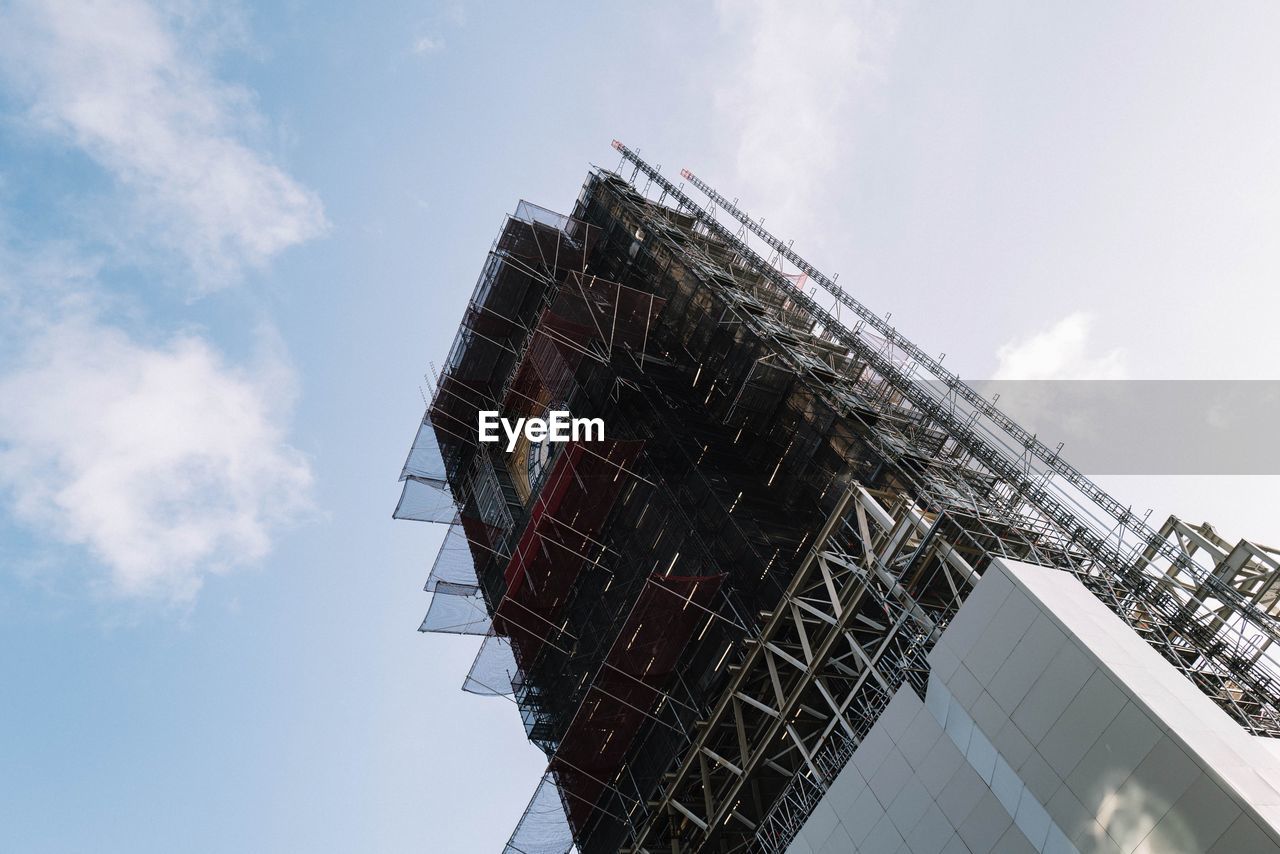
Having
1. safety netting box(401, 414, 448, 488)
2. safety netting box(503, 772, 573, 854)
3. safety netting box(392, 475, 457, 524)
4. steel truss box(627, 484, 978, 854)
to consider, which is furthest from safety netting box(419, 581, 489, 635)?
steel truss box(627, 484, 978, 854)

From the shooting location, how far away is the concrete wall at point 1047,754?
11.1m

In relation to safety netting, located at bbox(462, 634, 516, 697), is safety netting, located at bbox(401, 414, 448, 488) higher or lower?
higher

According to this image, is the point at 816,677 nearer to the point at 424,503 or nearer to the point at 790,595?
the point at 790,595

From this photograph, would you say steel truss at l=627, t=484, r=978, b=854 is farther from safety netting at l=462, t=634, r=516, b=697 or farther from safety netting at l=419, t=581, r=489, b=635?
safety netting at l=419, t=581, r=489, b=635

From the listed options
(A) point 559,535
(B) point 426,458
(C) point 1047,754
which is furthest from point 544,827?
(B) point 426,458

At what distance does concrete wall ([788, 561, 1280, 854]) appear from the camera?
36.5ft

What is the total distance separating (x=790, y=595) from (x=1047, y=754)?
795 cm

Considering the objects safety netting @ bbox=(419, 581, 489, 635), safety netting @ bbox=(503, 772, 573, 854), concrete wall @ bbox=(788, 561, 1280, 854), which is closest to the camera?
concrete wall @ bbox=(788, 561, 1280, 854)

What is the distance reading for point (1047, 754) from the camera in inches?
501

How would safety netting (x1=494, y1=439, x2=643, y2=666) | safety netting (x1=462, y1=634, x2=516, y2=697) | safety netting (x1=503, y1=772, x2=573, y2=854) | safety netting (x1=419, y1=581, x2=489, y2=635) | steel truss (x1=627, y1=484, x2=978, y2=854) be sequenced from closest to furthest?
1. steel truss (x1=627, y1=484, x2=978, y2=854)
2. safety netting (x1=503, y1=772, x2=573, y2=854)
3. safety netting (x1=494, y1=439, x2=643, y2=666)
4. safety netting (x1=462, y1=634, x2=516, y2=697)
5. safety netting (x1=419, y1=581, x2=489, y2=635)

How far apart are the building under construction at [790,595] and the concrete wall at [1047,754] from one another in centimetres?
5

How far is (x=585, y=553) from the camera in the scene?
27344 mm

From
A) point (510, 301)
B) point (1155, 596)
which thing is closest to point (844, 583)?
point (1155, 596)

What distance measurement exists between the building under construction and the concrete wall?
5 centimetres
